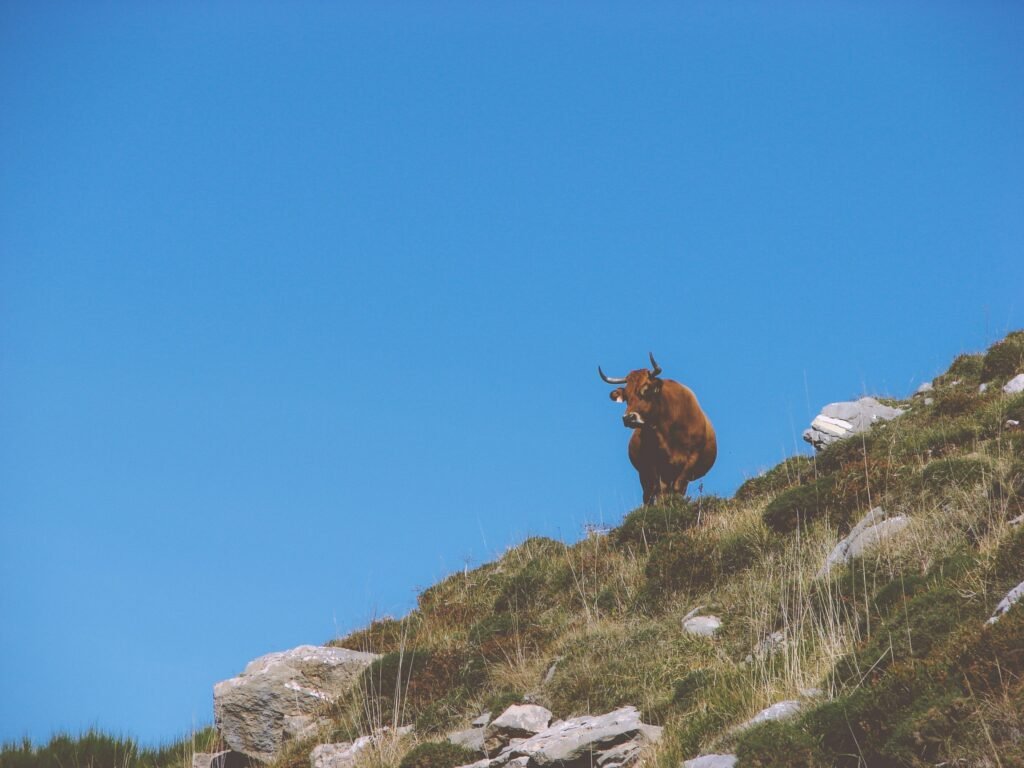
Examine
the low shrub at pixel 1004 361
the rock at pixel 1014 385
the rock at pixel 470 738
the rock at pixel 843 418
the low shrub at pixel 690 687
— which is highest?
the rock at pixel 843 418

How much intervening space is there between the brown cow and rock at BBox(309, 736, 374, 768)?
8.47 m

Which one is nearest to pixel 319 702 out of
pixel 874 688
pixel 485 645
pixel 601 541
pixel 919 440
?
pixel 485 645

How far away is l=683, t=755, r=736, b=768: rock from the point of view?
21.6 ft

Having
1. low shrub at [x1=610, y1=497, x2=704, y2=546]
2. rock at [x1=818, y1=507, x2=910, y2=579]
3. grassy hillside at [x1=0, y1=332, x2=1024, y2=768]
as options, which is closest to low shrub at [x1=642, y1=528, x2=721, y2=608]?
grassy hillside at [x1=0, y1=332, x2=1024, y2=768]

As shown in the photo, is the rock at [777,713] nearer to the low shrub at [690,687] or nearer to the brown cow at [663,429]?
the low shrub at [690,687]

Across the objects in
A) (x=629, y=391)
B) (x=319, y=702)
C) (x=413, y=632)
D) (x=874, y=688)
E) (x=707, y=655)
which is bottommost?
(x=874, y=688)

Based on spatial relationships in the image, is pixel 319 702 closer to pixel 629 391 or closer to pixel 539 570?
pixel 539 570

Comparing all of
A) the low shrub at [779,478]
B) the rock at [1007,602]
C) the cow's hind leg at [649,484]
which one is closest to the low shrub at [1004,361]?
the low shrub at [779,478]

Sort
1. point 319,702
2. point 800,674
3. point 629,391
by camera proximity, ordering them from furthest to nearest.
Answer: point 629,391, point 319,702, point 800,674

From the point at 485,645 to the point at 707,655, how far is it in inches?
143

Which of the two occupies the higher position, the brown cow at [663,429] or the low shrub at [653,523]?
the brown cow at [663,429]

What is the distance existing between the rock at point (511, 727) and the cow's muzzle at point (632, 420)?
8456 mm

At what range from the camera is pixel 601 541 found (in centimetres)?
1516

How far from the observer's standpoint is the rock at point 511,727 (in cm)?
929
